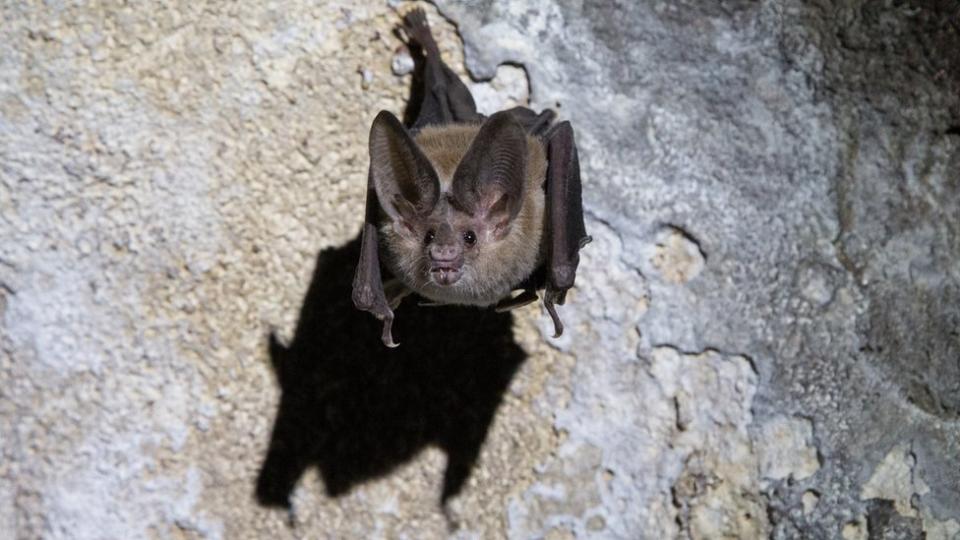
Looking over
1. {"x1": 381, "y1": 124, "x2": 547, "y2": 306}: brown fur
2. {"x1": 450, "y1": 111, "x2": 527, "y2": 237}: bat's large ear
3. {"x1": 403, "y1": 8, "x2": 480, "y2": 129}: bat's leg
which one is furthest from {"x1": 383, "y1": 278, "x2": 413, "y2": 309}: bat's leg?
{"x1": 403, "y1": 8, "x2": 480, "y2": 129}: bat's leg

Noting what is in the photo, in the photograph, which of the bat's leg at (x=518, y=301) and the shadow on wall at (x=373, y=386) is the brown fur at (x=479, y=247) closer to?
the bat's leg at (x=518, y=301)

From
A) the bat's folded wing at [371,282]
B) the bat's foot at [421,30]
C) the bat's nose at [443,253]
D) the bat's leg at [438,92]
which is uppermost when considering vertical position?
the bat's foot at [421,30]

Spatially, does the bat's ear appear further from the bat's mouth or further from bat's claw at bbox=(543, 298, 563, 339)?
bat's claw at bbox=(543, 298, 563, 339)

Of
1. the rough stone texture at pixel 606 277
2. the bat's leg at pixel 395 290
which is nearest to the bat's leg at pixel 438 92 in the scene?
the rough stone texture at pixel 606 277

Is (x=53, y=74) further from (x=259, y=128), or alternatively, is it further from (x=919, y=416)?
(x=919, y=416)

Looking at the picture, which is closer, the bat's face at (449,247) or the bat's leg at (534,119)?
the bat's face at (449,247)

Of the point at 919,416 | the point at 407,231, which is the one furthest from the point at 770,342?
the point at 407,231
